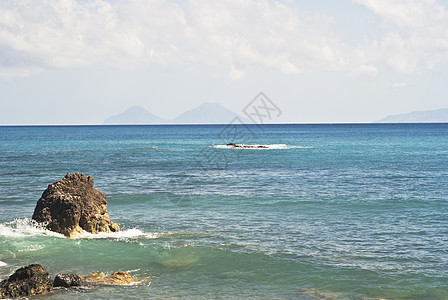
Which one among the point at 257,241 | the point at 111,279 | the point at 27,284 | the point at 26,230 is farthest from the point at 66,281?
the point at 257,241

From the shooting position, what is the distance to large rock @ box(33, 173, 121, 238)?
2086 cm

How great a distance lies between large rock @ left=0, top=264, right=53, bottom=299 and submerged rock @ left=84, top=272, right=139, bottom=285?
1.40 meters

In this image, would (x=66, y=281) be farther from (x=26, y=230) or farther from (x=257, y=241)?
(x=257, y=241)

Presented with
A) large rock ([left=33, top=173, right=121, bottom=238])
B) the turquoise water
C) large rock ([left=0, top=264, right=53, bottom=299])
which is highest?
large rock ([left=33, top=173, right=121, bottom=238])

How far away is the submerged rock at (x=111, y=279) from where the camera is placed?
49.9 feet

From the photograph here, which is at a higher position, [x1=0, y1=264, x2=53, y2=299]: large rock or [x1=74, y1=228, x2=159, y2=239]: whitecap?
[x1=0, y1=264, x2=53, y2=299]: large rock

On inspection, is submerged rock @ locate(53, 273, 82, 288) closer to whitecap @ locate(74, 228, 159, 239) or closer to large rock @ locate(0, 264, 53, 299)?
large rock @ locate(0, 264, 53, 299)

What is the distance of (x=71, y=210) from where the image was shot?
68.2ft

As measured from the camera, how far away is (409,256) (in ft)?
60.3

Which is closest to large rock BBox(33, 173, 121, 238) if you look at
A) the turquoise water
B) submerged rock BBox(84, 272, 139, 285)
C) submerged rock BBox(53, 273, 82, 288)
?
the turquoise water

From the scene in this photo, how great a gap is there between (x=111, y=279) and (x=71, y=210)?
6.33 meters

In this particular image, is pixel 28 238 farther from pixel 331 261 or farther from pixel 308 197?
pixel 308 197

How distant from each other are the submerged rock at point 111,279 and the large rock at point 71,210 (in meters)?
5.69

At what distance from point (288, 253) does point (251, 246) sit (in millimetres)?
1729
